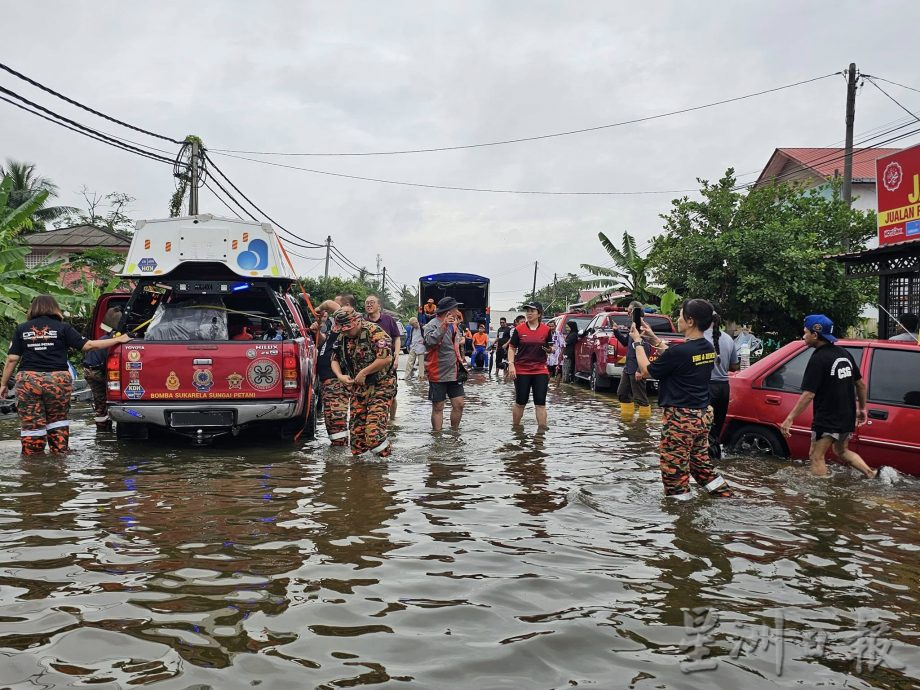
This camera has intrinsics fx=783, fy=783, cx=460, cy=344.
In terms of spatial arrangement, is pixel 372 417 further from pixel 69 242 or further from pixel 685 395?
pixel 69 242

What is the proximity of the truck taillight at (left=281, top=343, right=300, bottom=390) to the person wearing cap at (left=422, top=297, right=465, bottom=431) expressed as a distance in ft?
6.51

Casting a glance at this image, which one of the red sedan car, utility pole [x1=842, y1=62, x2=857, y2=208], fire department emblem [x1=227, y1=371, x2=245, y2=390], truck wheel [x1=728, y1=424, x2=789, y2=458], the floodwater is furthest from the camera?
utility pole [x1=842, y1=62, x2=857, y2=208]

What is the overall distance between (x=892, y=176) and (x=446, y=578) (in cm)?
1299

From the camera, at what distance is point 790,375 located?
8086mm

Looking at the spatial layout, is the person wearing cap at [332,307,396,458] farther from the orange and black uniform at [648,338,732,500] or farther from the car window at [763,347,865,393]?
the car window at [763,347,865,393]

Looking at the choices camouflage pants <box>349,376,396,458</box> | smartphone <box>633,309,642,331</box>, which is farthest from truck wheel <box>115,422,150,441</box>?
smartphone <box>633,309,642,331</box>

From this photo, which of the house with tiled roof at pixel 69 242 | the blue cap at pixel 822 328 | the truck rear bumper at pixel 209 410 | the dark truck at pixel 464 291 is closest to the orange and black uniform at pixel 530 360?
the truck rear bumper at pixel 209 410

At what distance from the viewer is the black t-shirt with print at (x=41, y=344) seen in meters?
8.01

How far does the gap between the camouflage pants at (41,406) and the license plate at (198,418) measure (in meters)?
1.13

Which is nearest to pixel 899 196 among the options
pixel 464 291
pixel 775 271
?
pixel 775 271

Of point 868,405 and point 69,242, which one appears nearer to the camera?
point 868,405

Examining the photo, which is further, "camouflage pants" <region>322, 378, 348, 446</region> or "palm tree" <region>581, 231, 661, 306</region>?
"palm tree" <region>581, 231, 661, 306</region>

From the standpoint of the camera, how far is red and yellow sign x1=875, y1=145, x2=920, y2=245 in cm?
1322

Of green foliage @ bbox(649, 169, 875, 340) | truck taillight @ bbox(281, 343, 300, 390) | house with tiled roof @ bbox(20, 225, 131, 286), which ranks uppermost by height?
house with tiled roof @ bbox(20, 225, 131, 286)
